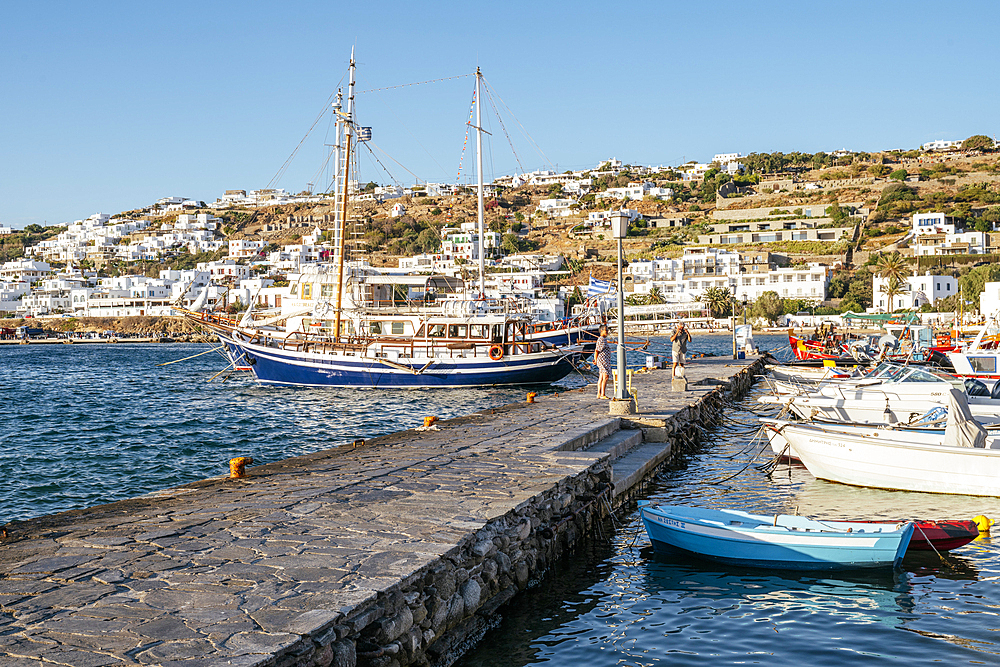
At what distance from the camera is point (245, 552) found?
6.71 metres

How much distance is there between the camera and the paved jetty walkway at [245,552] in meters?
4.87

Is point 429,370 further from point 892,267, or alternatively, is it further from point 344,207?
point 892,267

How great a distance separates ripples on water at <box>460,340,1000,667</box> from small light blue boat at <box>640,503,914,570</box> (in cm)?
16

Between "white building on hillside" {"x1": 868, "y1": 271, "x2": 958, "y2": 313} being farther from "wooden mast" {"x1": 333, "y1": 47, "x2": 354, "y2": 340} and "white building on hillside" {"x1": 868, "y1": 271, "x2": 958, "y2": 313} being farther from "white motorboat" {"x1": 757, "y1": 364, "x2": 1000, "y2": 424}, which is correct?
"white motorboat" {"x1": 757, "y1": 364, "x2": 1000, "y2": 424}

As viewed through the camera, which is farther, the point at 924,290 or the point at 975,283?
the point at 924,290

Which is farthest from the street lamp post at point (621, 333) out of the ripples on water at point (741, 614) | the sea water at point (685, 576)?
the ripples on water at point (741, 614)

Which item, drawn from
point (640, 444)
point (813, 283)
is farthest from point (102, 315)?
point (640, 444)

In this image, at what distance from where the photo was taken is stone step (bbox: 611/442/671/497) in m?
12.2

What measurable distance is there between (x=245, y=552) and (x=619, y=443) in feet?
28.0

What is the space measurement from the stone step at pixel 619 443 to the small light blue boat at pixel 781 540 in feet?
11.9

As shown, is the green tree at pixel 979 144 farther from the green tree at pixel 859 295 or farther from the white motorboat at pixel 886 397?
the white motorboat at pixel 886 397

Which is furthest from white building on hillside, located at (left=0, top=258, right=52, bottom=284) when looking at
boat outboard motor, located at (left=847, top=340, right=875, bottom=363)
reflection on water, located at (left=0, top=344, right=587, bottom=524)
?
boat outboard motor, located at (left=847, top=340, right=875, bottom=363)

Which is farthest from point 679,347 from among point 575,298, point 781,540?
point 575,298

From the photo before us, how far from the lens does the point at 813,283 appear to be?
357ft
